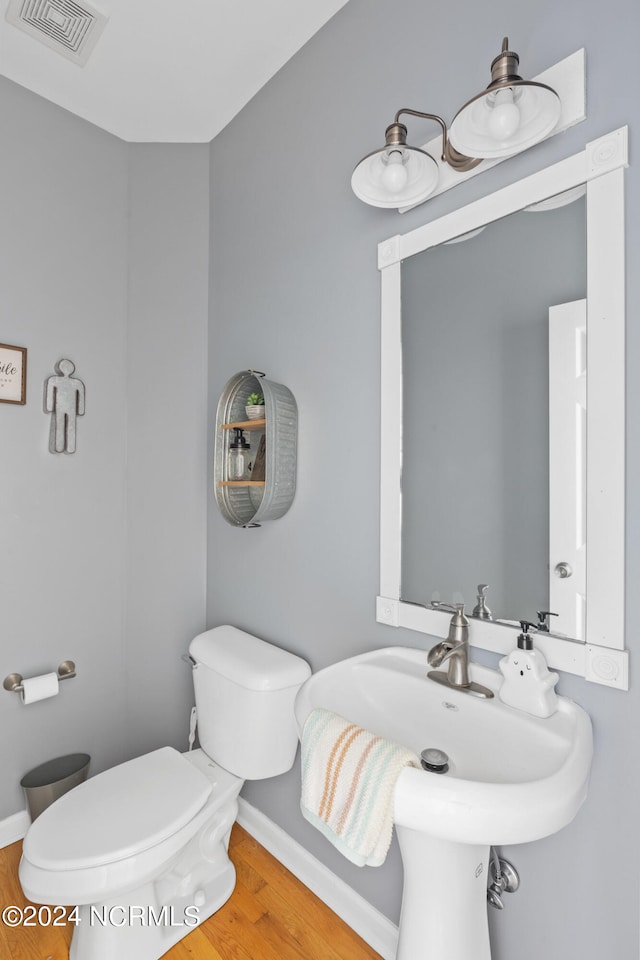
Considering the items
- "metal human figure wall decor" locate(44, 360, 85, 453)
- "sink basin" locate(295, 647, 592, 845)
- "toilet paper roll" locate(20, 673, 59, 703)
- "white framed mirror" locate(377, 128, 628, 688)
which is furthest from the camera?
"metal human figure wall decor" locate(44, 360, 85, 453)

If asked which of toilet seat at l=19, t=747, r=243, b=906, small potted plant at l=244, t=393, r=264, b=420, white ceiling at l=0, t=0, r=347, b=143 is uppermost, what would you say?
white ceiling at l=0, t=0, r=347, b=143

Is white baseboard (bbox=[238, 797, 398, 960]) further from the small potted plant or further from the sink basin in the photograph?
the small potted plant

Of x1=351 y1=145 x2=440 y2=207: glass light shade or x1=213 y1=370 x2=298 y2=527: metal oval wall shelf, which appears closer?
x1=351 y1=145 x2=440 y2=207: glass light shade

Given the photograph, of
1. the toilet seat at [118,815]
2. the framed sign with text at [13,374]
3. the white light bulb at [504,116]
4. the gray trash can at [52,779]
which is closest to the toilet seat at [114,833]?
the toilet seat at [118,815]

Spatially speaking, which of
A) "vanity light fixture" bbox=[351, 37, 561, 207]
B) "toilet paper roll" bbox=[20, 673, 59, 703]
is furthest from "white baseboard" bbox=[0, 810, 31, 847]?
"vanity light fixture" bbox=[351, 37, 561, 207]

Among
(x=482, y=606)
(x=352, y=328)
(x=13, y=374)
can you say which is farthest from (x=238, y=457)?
(x=482, y=606)

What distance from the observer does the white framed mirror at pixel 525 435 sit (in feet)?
3.10

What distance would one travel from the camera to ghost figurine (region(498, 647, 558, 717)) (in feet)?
3.20

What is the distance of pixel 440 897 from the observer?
0.99 m

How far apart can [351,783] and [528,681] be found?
0.39 metres

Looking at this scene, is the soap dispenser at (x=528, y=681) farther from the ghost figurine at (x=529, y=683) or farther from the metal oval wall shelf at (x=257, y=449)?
the metal oval wall shelf at (x=257, y=449)

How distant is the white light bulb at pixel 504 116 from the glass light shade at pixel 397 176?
19 cm

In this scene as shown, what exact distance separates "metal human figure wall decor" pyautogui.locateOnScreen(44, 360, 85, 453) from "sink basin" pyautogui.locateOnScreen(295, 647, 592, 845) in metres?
1.41

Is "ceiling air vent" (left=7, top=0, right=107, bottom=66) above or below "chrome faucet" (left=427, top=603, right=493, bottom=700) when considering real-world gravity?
above
